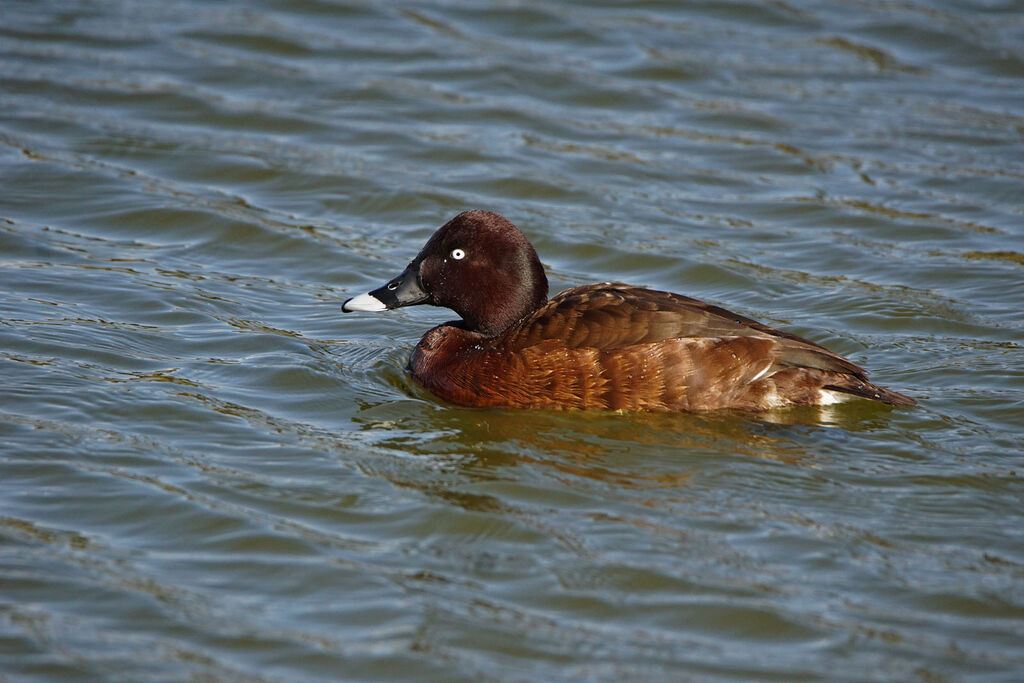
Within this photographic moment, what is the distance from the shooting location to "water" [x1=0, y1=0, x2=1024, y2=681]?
208 inches

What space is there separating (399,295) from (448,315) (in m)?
1.38

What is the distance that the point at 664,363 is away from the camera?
7258 millimetres

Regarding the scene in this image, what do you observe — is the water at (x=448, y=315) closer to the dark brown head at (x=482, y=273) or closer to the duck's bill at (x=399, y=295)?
the duck's bill at (x=399, y=295)

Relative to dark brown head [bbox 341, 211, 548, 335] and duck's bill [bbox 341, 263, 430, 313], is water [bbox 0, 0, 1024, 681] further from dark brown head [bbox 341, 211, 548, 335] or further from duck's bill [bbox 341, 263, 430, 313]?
dark brown head [bbox 341, 211, 548, 335]

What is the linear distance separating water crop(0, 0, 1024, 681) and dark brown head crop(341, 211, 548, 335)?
0.62 meters

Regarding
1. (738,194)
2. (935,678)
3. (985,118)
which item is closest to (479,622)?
(935,678)

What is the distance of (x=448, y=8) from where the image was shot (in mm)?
14992

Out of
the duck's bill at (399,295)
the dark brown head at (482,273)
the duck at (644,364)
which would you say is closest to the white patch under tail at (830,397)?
the duck at (644,364)

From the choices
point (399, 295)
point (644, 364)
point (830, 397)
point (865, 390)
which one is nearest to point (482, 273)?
point (399, 295)

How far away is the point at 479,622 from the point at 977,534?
96.1 inches

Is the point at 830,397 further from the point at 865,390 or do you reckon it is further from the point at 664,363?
the point at 664,363

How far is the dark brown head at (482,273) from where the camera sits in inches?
307

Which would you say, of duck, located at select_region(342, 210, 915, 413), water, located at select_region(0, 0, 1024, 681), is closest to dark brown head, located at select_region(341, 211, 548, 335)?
duck, located at select_region(342, 210, 915, 413)

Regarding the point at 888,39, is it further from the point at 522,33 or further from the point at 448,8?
the point at 448,8
